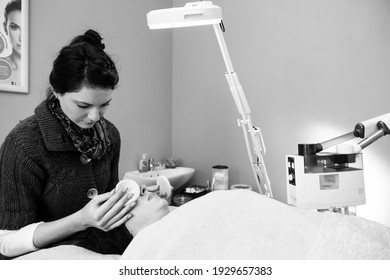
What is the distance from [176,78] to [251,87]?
0.68m

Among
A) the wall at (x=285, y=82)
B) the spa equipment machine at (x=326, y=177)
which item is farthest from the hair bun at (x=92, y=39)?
the wall at (x=285, y=82)

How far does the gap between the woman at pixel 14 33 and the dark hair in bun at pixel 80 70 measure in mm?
499

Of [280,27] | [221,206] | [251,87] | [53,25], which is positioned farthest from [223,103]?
[221,206]

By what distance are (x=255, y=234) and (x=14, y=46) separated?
1353 millimetres

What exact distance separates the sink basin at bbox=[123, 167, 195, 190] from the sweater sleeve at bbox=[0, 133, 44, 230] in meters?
0.86

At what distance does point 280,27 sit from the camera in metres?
1.77

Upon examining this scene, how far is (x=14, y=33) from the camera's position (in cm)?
124

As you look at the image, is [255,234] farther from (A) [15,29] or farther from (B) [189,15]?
(A) [15,29]

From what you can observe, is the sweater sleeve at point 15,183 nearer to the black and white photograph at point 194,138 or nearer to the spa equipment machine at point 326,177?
the black and white photograph at point 194,138

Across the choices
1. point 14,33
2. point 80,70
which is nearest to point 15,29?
point 14,33

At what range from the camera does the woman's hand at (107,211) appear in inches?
29.3

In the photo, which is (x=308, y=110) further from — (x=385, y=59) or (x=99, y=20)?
(x=99, y=20)

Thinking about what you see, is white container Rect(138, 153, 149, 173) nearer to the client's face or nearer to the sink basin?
the sink basin

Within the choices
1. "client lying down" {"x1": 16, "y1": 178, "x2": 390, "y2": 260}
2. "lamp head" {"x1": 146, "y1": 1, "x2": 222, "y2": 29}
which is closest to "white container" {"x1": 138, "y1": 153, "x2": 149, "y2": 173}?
"lamp head" {"x1": 146, "y1": 1, "x2": 222, "y2": 29}
